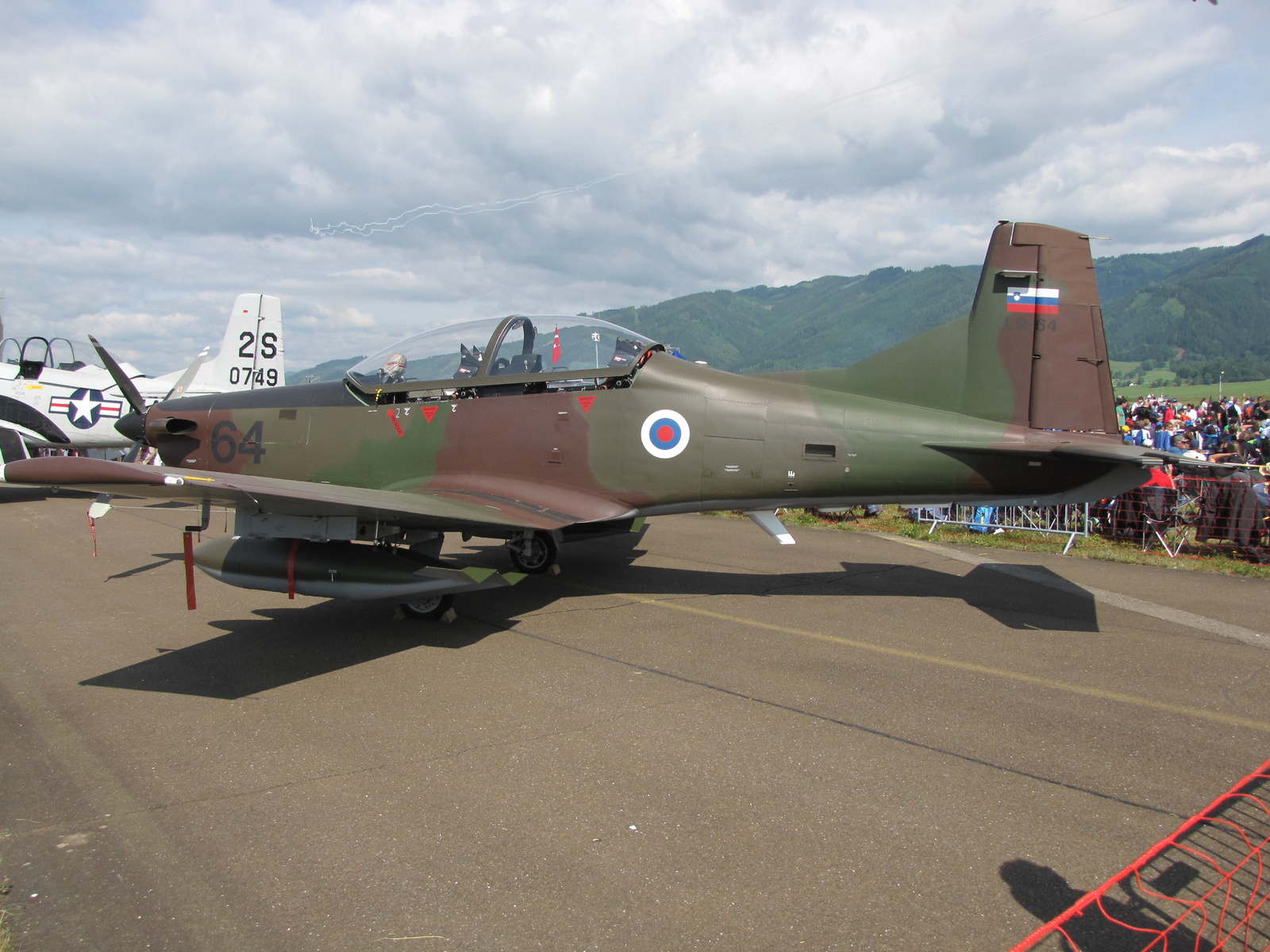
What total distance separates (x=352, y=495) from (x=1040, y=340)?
6.01 m

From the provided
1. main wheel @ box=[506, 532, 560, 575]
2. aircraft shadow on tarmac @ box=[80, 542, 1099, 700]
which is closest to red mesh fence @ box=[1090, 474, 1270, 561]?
aircraft shadow on tarmac @ box=[80, 542, 1099, 700]

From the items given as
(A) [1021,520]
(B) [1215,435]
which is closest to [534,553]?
(A) [1021,520]

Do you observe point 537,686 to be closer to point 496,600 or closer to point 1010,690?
point 496,600

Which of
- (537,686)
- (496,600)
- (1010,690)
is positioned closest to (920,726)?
(1010,690)

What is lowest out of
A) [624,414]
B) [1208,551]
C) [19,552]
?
[19,552]

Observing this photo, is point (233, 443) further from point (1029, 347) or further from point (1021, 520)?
point (1021, 520)

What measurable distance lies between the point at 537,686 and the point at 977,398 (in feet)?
15.1

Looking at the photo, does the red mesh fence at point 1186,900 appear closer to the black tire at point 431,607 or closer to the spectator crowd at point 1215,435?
the black tire at point 431,607

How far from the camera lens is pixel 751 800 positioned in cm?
330

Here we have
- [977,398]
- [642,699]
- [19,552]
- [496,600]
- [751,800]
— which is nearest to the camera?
[751,800]

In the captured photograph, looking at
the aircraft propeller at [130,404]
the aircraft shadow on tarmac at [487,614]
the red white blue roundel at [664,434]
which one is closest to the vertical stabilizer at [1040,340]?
the aircraft shadow on tarmac at [487,614]

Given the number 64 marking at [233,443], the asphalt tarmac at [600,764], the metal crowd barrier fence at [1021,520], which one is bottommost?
the asphalt tarmac at [600,764]

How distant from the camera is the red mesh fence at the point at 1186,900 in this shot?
234 cm

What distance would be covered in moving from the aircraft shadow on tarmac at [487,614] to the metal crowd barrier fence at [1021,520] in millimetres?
2941
